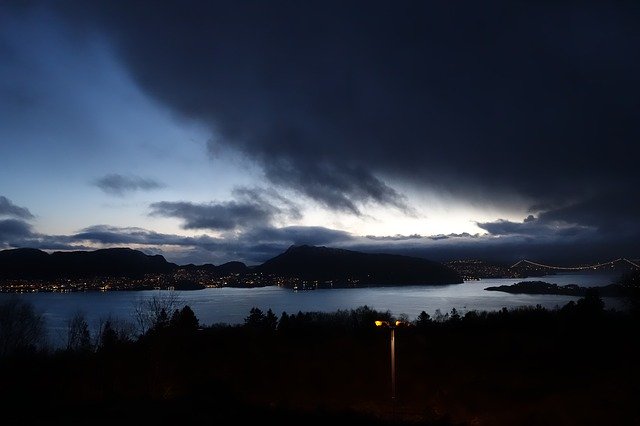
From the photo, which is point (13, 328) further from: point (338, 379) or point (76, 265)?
point (76, 265)

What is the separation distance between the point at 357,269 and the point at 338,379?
13280 cm

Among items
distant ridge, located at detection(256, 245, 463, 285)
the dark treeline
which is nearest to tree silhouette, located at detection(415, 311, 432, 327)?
the dark treeline

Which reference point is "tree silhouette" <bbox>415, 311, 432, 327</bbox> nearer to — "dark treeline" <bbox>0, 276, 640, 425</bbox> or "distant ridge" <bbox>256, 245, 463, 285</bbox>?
"dark treeline" <bbox>0, 276, 640, 425</bbox>

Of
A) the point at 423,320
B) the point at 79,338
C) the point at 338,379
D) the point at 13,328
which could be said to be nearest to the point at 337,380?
the point at 338,379

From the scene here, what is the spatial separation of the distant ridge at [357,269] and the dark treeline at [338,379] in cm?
11329

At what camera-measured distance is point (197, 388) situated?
643 inches

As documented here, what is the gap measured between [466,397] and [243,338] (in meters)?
15.6

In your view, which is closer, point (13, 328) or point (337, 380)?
point (337, 380)

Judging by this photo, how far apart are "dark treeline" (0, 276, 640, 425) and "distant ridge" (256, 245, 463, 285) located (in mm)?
113293

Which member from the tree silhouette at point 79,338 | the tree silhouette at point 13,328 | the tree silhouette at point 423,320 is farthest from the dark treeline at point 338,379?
the tree silhouette at point 13,328

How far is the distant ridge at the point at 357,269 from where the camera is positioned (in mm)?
141625

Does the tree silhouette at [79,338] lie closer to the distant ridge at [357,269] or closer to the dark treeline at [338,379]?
the dark treeline at [338,379]

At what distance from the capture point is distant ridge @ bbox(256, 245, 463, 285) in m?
142

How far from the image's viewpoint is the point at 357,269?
15100 cm
